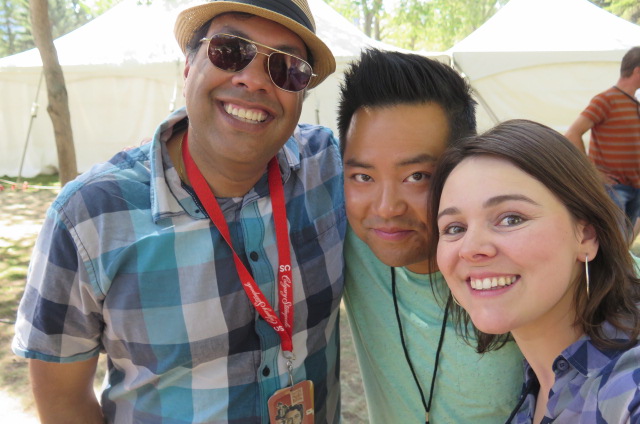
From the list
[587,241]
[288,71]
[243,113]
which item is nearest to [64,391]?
[243,113]

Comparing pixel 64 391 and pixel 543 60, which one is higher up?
pixel 543 60

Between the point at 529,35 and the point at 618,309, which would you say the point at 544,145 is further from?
the point at 529,35

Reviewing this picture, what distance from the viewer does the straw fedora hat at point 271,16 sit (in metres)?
1.81

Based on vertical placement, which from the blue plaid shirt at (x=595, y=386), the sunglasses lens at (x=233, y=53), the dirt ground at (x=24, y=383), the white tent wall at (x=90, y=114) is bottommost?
the dirt ground at (x=24, y=383)

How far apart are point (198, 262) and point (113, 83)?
36.5ft

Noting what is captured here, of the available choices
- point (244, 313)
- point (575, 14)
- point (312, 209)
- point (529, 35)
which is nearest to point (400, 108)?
point (312, 209)

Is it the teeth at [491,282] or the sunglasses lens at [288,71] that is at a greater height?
the sunglasses lens at [288,71]

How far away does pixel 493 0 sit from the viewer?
33.2 meters

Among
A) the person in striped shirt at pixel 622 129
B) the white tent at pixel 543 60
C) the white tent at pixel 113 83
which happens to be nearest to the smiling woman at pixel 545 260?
the person in striped shirt at pixel 622 129

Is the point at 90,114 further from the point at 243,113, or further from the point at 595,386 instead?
the point at 595,386

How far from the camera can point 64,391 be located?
6.18 ft

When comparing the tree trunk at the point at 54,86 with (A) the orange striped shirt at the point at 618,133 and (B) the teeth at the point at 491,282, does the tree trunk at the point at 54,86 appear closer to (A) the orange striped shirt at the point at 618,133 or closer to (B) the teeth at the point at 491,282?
(B) the teeth at the point at 491,282

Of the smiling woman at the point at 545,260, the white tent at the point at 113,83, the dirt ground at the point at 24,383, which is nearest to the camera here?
the smiling woman at the point at 545,260

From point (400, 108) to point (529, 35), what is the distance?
10593 mm
